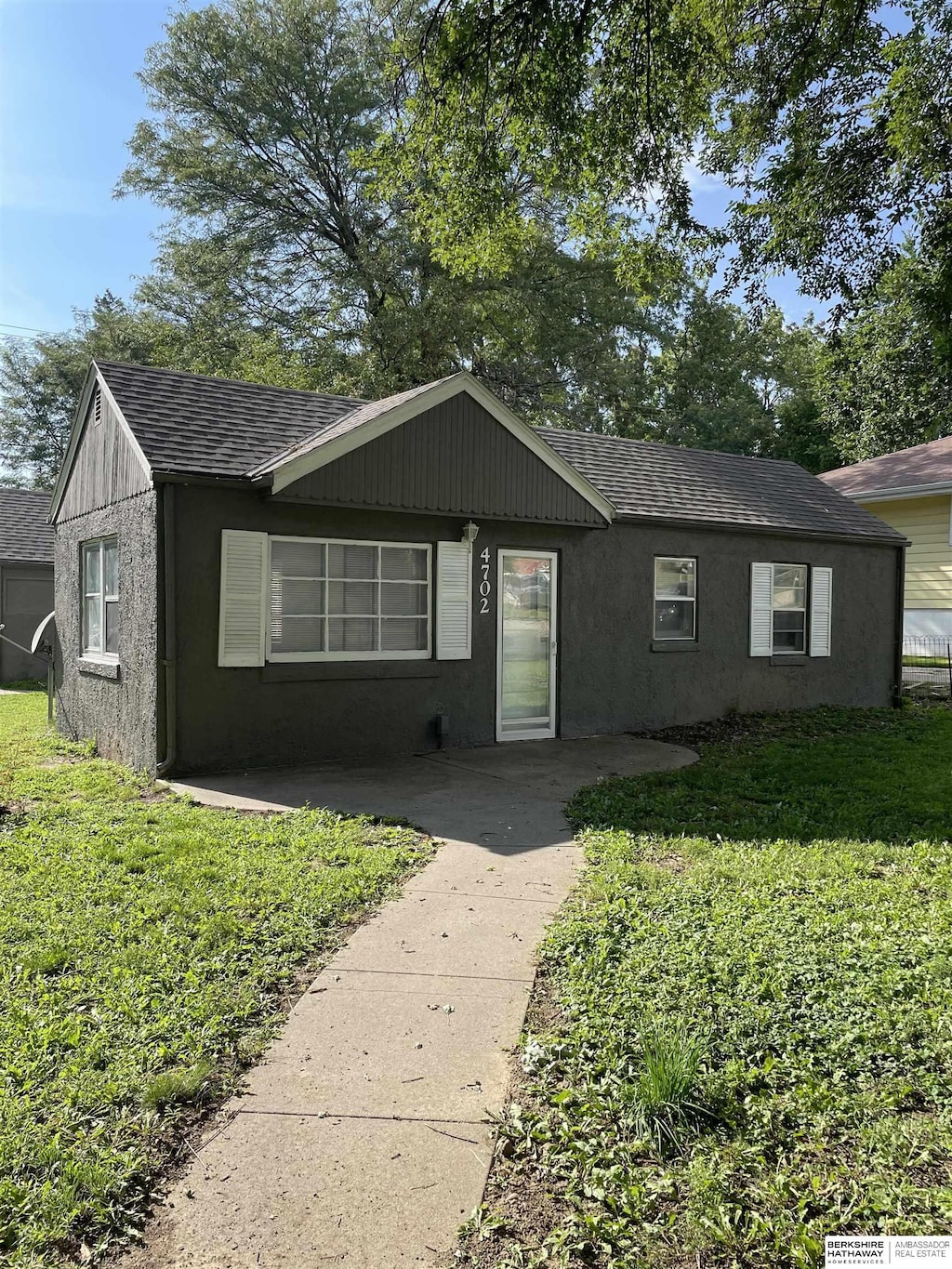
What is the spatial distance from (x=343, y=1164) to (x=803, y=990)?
85.0 inches

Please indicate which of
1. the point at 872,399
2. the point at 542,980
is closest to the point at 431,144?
the point at 542,980

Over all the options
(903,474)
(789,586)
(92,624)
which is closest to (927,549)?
(903,474)

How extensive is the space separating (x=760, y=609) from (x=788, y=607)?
89 centimetres

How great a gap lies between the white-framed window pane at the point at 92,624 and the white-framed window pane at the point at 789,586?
990cm

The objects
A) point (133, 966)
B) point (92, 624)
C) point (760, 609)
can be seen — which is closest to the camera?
point (133, 966)

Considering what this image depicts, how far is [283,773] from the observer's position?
845 centimetres

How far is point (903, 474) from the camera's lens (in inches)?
751

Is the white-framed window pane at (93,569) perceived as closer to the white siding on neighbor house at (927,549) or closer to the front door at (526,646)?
the front door at (526,646)

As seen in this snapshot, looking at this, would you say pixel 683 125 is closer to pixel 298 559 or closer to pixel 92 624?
pixel 298 559

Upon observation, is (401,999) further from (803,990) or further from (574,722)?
(574,722)

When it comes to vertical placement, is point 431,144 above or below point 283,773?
above

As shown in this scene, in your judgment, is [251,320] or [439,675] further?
[251,320]

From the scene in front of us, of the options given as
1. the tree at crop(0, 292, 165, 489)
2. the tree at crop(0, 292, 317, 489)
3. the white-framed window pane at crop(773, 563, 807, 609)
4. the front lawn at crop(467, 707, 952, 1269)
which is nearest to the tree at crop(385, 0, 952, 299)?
the white-framed window pane at crop(773, 563, 807, 609)

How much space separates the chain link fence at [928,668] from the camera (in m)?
15.9
